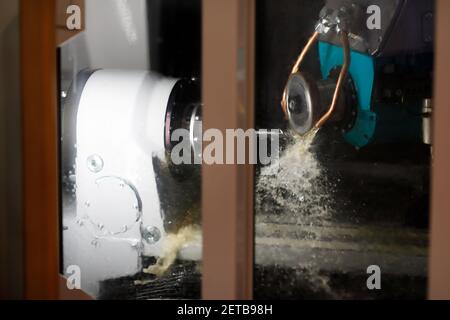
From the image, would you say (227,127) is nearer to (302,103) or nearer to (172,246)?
(302,103)

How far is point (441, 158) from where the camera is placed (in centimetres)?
115

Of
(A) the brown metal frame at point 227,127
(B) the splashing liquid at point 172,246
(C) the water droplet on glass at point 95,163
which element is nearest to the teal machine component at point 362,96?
(A) the brown metal frame at point 227,127

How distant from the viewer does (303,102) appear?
125cm

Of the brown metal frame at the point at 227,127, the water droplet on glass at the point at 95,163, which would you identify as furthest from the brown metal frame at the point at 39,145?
the brown metal frame at the point at 227,127

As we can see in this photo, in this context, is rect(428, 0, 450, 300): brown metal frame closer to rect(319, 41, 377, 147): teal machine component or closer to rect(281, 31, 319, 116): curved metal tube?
rect(319, 41, 377, 147): teal machine component

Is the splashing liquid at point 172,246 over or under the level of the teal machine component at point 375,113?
under

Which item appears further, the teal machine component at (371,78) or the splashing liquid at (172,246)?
the splashing liquid at (172,246)

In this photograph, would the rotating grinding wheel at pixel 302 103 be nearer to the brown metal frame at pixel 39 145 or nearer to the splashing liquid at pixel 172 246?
the splashing liquid at pixel 172 246

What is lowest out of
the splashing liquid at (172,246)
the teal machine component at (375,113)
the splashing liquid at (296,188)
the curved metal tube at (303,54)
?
the splashing liquid at (172,246)

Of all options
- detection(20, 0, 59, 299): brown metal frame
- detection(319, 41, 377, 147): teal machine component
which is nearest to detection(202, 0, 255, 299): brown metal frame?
detection(319, 41, 377, 147): teal machine component

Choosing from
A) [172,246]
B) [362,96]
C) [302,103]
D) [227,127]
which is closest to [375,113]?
[362,96]

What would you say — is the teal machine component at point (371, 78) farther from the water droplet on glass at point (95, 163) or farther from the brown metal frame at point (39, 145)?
the brown metal frame at point (39, 145)

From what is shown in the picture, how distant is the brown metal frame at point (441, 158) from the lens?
114 centimetres
